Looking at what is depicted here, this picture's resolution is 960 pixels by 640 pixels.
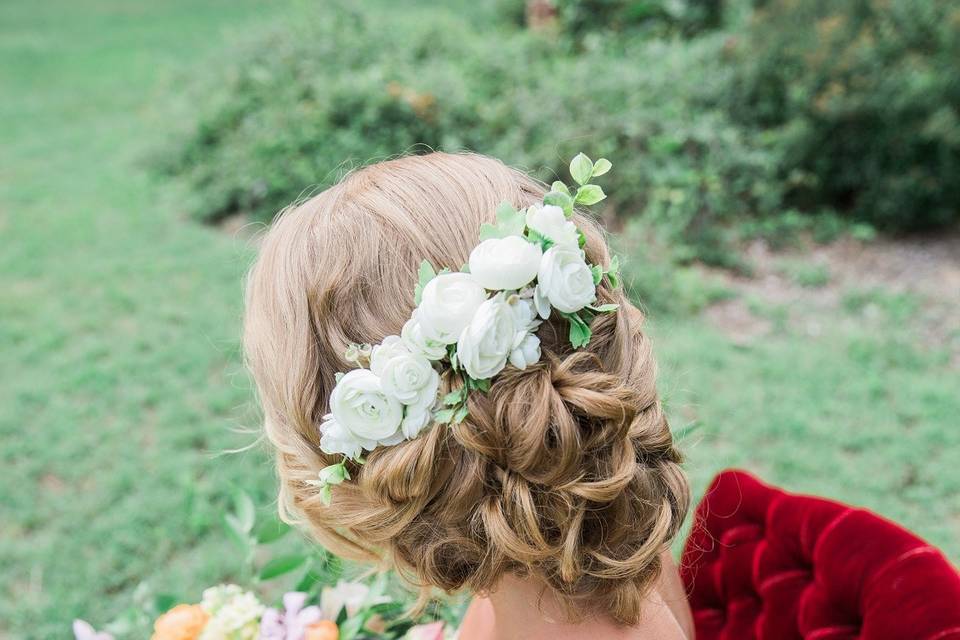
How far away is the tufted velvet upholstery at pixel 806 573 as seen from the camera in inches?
59.7

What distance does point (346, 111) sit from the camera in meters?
6.44

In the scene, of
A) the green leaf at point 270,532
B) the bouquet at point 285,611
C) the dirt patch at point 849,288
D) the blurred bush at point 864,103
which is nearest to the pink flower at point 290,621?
the bouquet at point 285,611

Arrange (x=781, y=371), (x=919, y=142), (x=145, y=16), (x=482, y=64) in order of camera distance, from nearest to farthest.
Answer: (x=781, y=371)
(x=919, y=142)
(x=482, y=64)
(x=145, y=16)

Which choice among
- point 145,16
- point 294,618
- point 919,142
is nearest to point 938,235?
point 919,142

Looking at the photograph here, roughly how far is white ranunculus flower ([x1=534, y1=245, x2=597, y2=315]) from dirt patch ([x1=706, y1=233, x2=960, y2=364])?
3630mm

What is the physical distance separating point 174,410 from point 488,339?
3.29 metres

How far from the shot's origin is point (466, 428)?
130 cm

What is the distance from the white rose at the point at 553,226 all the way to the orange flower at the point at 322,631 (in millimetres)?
1051

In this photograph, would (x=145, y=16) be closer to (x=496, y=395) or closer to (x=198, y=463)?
(x=198, y=463)

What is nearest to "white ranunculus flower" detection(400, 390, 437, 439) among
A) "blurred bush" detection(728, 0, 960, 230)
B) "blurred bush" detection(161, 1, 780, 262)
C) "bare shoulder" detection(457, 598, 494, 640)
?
"bare shoulder" detection(457, 598, 494, 640)

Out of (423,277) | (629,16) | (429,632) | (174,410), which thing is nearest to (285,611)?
(429,632)

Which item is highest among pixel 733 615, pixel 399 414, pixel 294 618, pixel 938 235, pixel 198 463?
pixel 399 414

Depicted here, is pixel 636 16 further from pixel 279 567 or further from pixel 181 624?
pixel 181 624

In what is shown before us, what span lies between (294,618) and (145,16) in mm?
15775
